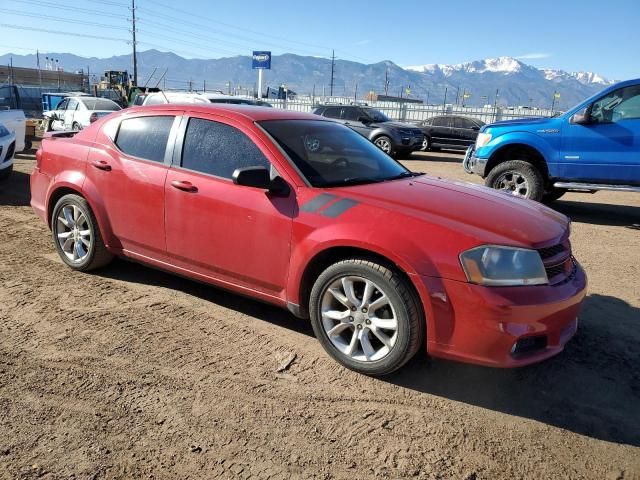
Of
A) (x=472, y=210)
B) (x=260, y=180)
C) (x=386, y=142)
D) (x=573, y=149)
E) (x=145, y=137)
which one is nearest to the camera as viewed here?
(x=472, y=210)

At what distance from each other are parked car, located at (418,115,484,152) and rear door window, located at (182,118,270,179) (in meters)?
17.3

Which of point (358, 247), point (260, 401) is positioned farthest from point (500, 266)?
point (260, 401)

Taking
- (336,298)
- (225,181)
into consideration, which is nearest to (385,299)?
(336,298)

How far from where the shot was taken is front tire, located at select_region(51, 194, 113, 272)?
4.57 m

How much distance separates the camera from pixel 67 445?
8.25ft

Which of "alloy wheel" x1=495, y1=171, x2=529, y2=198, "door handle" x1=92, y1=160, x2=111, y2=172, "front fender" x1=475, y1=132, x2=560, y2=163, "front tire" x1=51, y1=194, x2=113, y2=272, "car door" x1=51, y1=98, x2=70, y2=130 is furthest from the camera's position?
"car door" x1=51, y1=98, x2=70, y2=130

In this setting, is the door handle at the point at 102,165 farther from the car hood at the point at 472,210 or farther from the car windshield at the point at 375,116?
the car windshield at the point at 375,116

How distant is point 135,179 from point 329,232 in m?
1.84

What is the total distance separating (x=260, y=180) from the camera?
3.40 meters

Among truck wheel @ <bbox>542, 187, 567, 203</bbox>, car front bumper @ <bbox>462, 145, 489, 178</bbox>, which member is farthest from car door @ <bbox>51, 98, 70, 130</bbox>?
truck wheel @ <bbox>542, 187, 567, 203</bbox>

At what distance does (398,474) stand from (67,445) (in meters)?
1.57

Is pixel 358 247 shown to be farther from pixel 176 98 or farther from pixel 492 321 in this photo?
pixel 176 98

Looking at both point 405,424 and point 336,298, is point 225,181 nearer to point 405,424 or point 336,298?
point 336,298

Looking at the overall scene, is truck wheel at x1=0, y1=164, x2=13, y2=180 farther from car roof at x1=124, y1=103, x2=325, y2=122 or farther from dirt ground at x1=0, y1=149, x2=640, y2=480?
car roof at x1=124, y1=103, x2=325, y2=122
